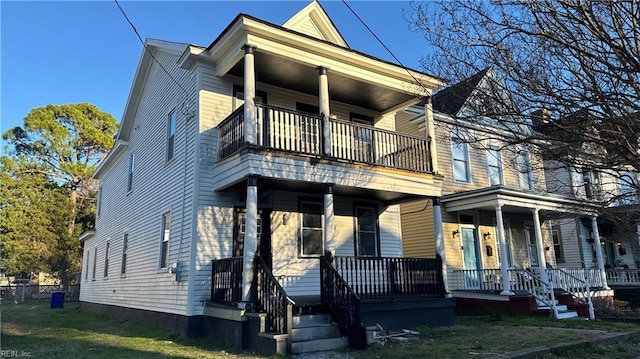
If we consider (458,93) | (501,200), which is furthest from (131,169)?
(458,93)

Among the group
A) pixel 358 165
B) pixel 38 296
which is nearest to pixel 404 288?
pixel 358 165

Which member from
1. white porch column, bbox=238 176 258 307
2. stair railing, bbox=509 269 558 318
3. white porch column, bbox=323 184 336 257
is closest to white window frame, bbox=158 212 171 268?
white porch column, bbox=238 176 258 307

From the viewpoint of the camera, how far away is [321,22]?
525 inches

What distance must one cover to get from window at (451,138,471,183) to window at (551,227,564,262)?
6.67 meters

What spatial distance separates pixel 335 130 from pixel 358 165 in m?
1.03

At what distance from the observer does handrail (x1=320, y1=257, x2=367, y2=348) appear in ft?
28.2

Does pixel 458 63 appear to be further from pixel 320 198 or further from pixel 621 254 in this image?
pixel 621 254

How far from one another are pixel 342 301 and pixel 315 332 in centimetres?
85

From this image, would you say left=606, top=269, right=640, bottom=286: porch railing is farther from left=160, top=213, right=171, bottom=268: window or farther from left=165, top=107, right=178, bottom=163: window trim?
left=165, top=107, right=178, bottom=163: window trim

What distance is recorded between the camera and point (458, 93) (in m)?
6.79

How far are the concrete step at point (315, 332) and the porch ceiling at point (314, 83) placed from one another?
597cm

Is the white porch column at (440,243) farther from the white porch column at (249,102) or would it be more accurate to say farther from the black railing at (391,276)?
the white porch column at (249,102)

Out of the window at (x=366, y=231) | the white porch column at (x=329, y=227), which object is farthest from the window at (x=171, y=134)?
the window at (x=366, y=231)

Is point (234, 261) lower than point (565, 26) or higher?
lower
